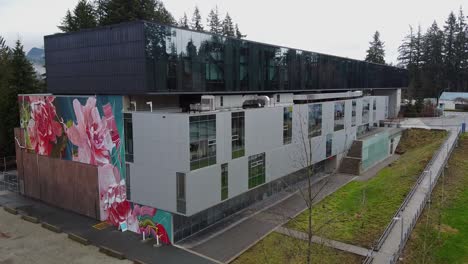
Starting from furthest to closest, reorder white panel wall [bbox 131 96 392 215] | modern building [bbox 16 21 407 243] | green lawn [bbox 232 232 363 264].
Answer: modern building [bbox 16 21 407 243]
white panel wall [bbox 131 96 392 215]
green lawn [bbox 232 232 363 264]

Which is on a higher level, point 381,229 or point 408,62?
point 408,62

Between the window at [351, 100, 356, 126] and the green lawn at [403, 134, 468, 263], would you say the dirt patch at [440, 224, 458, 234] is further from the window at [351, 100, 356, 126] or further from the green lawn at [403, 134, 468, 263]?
the window at [351, 100, 356, 126]

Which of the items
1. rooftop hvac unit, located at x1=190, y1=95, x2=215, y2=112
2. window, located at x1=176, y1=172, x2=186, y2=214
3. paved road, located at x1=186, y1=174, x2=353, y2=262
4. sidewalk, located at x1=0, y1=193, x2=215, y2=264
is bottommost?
sidewalk, located at x1=0, y1=193, x2=215, y2=264

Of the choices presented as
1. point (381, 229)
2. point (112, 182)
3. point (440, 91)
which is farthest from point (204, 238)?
point (440, 91)

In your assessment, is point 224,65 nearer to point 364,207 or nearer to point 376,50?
point 364,207

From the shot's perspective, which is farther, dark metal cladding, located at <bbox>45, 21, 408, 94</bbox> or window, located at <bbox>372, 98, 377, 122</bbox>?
window, located at <bbox>372, 98, 377, 122</bbox>

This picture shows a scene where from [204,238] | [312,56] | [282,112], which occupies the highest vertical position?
[312,56]

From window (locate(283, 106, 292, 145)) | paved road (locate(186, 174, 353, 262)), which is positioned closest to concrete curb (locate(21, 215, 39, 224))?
paved road (locate(186, 174, 353, 262))

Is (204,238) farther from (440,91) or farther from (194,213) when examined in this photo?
(440,91)
